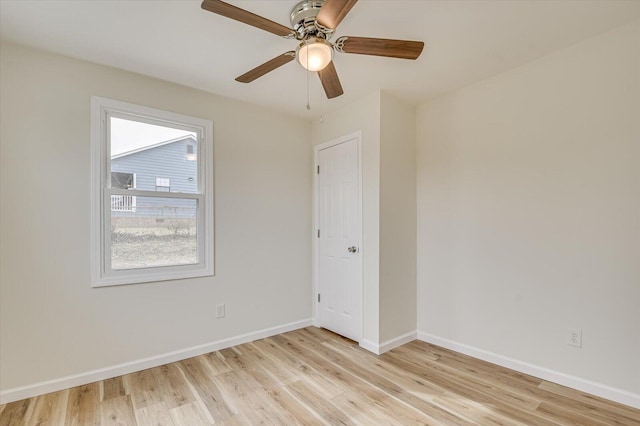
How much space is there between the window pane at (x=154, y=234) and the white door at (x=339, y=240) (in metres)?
1.42

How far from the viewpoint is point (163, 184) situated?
2773 millimetres

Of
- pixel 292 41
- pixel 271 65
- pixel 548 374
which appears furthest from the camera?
pixel 548 374

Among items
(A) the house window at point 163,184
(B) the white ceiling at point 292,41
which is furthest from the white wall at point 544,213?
(A) the house window at point 163,184

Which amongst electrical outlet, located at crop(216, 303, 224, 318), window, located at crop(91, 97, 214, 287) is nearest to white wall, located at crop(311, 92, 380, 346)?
electrical outlet, located at crop(216, 303, 224, 318)

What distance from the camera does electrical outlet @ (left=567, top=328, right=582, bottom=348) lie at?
2.21m

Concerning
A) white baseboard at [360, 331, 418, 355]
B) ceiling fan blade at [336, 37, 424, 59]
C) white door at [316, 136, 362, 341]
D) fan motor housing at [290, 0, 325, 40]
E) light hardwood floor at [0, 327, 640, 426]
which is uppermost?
fan motor housing at [290, 0, 325, 40]

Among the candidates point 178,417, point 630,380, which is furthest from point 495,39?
point 178,417

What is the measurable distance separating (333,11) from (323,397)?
240cm

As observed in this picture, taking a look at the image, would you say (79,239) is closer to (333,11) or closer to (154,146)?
(154,146)

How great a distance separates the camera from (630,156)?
2.03m

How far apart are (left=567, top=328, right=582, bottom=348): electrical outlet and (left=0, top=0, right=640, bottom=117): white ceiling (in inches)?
82.4

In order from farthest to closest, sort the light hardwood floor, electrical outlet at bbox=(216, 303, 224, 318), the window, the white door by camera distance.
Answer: the white door, electrical outlet at bbox=(216, 303, 224, 318), the window, the light hardwood floor

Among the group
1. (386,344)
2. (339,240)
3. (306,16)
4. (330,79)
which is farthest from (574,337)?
(306,16)

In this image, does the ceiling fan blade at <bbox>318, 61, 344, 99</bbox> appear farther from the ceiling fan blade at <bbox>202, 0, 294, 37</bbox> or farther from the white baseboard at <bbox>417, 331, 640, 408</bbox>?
the white baseboard at <bbox>417, 331, 640, 408</bbox>
